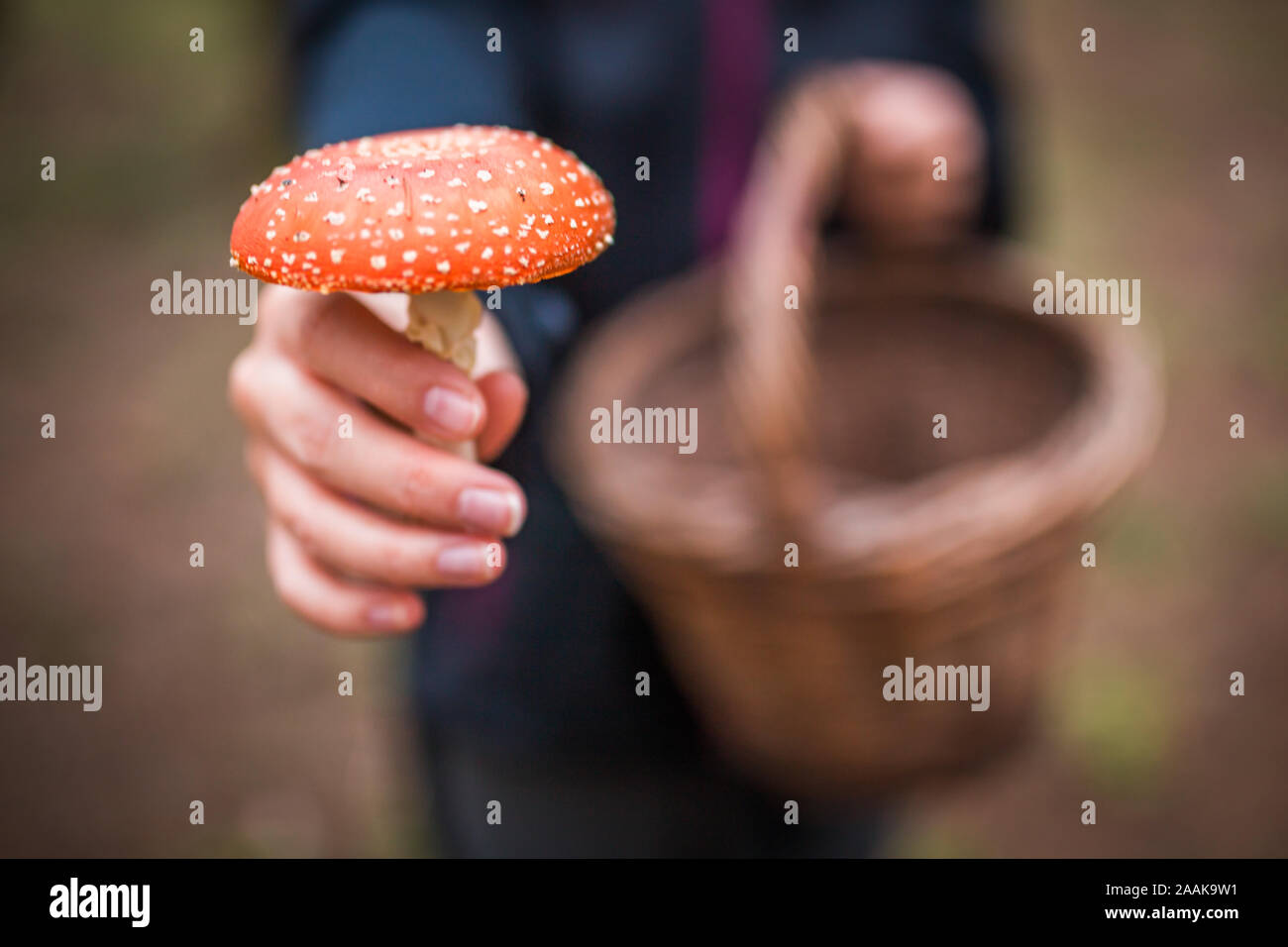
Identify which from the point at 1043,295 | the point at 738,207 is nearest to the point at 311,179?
the point at 738,207

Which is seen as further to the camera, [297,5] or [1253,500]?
[1253,500]

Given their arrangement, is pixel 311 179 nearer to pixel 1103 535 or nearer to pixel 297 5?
pixel 297 5

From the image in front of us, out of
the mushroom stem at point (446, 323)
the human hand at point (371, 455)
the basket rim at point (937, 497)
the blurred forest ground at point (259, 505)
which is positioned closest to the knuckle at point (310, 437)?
the human hand at point (371, 455)

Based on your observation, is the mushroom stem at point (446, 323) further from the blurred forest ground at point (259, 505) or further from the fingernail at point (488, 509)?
the blurred forest ground at point (259, 505)

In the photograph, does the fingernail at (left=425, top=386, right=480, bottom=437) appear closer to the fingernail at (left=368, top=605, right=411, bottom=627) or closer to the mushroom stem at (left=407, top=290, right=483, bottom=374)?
the mushroom stem at (left=407, top=290, right=483, bottom=374)

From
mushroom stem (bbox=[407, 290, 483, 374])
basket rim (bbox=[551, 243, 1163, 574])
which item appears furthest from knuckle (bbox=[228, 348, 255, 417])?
basket rim (bbox=[551, 243, 1163, 574])

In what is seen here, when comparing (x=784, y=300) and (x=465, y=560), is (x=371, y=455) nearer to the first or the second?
(x=465, y=560)

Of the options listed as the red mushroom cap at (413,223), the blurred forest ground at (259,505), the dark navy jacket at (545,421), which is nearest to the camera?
the red mushroom cap at (413,223)

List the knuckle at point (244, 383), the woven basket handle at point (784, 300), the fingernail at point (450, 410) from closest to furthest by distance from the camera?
the fingernail at point (450, 410), the knuckle at point (244, 383), the woven basket handle at point (784, 300)
